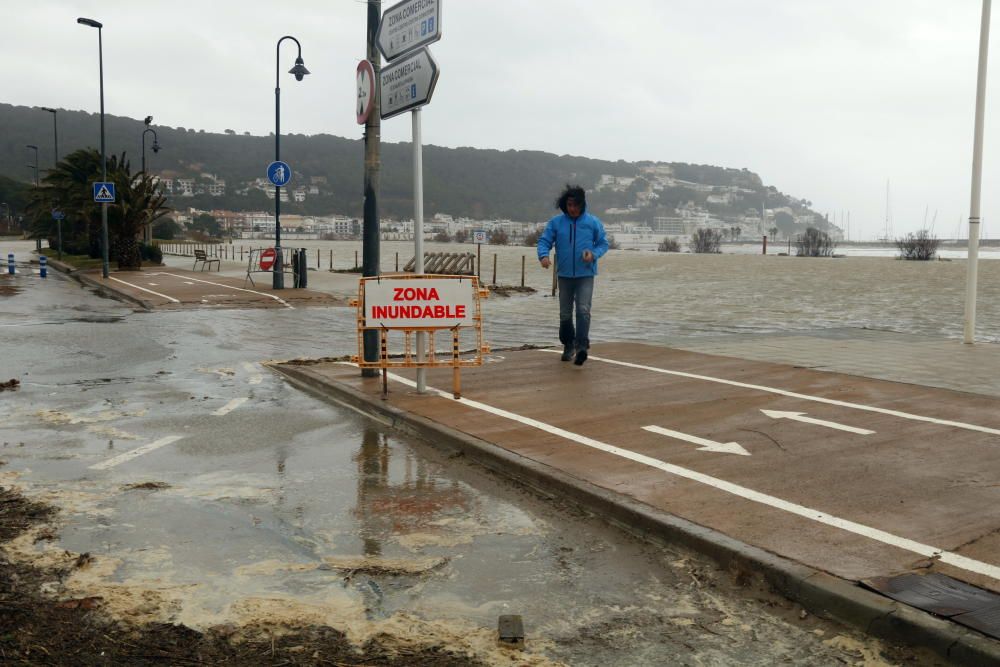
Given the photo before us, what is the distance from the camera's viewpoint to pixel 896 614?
3.58 meters

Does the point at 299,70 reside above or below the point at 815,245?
above

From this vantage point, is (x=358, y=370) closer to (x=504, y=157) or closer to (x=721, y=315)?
(x=721, y=315)

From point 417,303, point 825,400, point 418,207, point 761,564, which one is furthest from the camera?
point 418,207

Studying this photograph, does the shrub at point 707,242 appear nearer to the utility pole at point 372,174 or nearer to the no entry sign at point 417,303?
the utility pole at point 372,174

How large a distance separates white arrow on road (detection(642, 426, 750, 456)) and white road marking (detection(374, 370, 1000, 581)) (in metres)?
0.52

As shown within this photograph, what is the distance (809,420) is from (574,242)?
12.4 ft

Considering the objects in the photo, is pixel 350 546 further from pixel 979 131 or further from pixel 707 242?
pixel 707 242

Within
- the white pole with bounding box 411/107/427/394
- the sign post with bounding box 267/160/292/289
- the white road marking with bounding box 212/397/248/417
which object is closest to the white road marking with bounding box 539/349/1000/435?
the white pole with bounding box 411/107/427/394

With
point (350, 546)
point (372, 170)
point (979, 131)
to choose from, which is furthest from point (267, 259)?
point (350, 546)

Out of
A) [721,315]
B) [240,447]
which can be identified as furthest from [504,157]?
[240,447]

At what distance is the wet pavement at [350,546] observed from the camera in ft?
12.1

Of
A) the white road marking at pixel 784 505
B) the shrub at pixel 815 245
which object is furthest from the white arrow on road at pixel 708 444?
the shrub at pixel 815 245

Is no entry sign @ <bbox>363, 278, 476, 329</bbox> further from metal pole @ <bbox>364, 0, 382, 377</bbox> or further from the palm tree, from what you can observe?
the palm tree

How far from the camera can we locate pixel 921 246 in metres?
52.3
